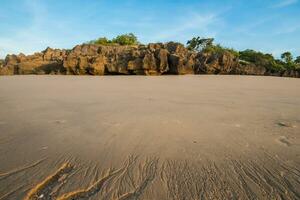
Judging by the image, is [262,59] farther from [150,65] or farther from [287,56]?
[150,65]

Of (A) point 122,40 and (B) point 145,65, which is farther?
(A) point 122,40

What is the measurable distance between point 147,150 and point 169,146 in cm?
18

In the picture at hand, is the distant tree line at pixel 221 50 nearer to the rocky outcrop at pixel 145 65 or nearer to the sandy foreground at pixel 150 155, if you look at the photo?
the rocky outcrop at pixel 145 65

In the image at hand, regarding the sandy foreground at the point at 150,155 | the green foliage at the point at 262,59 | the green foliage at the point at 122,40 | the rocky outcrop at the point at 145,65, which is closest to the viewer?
the sandy foreground at the point at 150,155

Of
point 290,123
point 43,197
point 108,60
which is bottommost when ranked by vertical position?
point 43,197

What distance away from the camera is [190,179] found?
1315mm

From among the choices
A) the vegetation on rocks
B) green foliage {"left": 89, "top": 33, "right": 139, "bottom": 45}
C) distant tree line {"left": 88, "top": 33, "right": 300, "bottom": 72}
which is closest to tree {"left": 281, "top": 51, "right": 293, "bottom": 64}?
distant tree line {"left": 88, "top": 33, "right": 300, "bottom": 72}

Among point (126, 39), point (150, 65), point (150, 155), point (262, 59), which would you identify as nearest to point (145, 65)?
point (150, 65)

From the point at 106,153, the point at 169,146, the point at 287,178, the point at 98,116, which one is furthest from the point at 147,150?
the point at 98,116

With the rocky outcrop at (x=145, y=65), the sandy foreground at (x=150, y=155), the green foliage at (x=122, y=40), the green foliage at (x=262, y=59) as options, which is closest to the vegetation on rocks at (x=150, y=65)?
the rocky outcrop at (x=145, y=65)

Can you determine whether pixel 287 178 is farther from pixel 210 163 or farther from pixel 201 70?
pixel 201 70

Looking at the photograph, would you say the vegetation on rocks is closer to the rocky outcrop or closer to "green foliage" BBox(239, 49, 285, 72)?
the rocky outcrop

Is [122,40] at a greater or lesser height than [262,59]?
greater

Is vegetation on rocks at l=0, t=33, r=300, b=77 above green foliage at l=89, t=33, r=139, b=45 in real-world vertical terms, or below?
below
